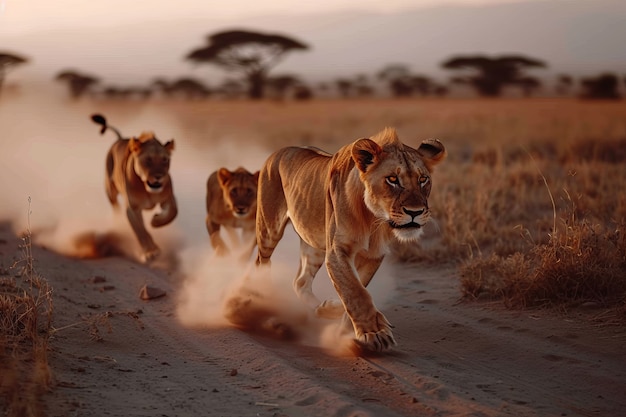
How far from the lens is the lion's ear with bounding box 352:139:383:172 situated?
5387 millimetres

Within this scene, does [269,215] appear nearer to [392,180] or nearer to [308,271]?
[308,271]

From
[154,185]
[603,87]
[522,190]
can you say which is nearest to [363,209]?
[154,185]

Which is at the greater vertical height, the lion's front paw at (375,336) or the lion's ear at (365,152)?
the lion's ear at (365,152)

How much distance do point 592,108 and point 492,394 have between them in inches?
995

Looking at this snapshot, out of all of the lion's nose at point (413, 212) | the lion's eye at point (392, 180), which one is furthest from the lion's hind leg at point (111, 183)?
the lion's nose at point (413, 212)

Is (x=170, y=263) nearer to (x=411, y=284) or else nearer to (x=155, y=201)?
(x=155, y=201)

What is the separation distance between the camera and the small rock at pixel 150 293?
7590 millimetres

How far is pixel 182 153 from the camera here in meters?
16.8

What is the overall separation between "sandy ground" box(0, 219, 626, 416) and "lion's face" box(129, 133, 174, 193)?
2607 mm

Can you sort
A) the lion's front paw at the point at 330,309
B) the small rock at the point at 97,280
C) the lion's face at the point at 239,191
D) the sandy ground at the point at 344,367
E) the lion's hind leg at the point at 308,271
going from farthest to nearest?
the lion's face at the point at 239,191 < the small rock at the point at 97,280 < the lion's hind leg at the point at 308,271 < the lion's front paw at the point at 330,309 < the sandy ground at the point at 344,367

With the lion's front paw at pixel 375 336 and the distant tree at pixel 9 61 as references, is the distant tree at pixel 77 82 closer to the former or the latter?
the distant tree at pixel 9 61

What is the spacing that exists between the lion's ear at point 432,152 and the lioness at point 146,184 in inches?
178

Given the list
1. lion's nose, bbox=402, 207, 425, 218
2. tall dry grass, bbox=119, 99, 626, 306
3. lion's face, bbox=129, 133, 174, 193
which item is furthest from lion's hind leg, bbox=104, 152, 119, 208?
lion's nose, bbox=402, 207, 425, 218

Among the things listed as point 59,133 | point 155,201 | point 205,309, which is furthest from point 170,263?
point 59,133
